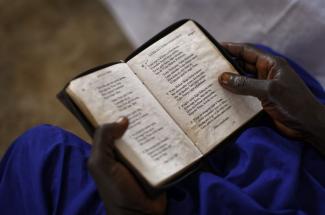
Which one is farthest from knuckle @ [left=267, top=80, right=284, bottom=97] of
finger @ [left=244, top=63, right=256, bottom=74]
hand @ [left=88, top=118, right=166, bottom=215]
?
hand @ [left=88, top=118, right=166, bottom=215]

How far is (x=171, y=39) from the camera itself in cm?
78

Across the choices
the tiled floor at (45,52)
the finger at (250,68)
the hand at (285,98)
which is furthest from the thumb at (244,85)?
the tiled floor at (45,52)

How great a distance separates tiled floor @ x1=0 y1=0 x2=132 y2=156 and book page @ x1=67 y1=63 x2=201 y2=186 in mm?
644

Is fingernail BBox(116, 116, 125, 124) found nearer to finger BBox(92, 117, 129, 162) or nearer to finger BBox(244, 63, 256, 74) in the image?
finger BBox(92, 117, 129, 162)

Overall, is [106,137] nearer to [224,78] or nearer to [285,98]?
[224,78]

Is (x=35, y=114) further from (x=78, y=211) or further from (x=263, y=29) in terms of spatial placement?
(x=263, y=29)

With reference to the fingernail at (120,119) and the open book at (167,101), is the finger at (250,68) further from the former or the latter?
the fingernail at (120,119)

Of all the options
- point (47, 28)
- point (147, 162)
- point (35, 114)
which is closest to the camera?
point (147, 162)

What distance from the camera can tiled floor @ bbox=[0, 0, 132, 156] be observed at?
1.34 metres

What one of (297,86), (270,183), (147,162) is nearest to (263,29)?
(297,86)

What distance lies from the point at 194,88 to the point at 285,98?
0.18 metres

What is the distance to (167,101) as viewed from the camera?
731 mm

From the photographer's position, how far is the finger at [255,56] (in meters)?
0.83

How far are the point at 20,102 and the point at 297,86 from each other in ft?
3.04
